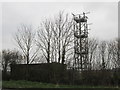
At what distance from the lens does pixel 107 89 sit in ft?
79.5

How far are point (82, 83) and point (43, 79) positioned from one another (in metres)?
8.73

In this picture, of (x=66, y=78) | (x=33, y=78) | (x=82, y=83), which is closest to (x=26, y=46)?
(x=33, y=78)

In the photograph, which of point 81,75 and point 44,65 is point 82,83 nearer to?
point 81,75

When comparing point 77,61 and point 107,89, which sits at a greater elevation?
point 77,61

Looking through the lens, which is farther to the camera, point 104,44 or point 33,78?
point 104,44

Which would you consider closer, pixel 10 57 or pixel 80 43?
pixel 80 43

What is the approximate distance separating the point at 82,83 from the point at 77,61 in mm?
11242

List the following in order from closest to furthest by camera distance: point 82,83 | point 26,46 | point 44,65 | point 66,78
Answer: point 82,83 → point 66,78 → point 44,65 → point 26,46

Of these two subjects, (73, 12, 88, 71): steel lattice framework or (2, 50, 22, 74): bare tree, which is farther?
(2, 50, 22, 74): bare tree

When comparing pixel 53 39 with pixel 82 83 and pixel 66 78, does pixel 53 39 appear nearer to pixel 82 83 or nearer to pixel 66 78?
pixel 66 78

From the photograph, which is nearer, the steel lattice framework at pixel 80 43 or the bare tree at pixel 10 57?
the steel lattice framework at pixel 80 43

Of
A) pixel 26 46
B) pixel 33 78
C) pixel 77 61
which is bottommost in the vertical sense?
pixel 33 78

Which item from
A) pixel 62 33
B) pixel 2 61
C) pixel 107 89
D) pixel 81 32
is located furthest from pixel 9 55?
pixel 107 89

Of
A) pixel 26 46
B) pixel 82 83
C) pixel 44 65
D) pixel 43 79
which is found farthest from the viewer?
pixel 26 46
